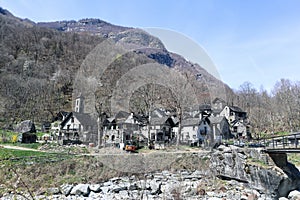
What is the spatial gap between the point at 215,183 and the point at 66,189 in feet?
37.5

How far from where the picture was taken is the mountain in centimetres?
4323

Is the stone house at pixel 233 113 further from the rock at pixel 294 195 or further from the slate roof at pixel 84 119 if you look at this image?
the rock at pixel 294 195

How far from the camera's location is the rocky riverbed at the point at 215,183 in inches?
612

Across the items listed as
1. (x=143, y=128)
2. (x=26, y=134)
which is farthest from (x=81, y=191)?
(x=143, y=128)

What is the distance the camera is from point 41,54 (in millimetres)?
91125

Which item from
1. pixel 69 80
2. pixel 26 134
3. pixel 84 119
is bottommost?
pixel 26 134

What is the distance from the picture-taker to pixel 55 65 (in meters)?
85.3

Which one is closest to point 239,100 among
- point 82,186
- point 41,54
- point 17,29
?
point 82,186

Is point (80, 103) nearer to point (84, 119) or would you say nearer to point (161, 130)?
A: point (84, 119)

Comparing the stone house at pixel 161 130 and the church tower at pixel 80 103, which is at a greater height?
the church tower at pixel 80 103

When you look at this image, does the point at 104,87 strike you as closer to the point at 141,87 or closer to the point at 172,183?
the point at 141,87

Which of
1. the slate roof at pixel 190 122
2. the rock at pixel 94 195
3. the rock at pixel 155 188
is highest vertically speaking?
the slate roof at pixel 190 122

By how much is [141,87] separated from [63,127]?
2058 centimetres

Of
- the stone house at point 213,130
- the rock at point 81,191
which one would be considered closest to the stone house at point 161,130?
the stone house at point 213,130
